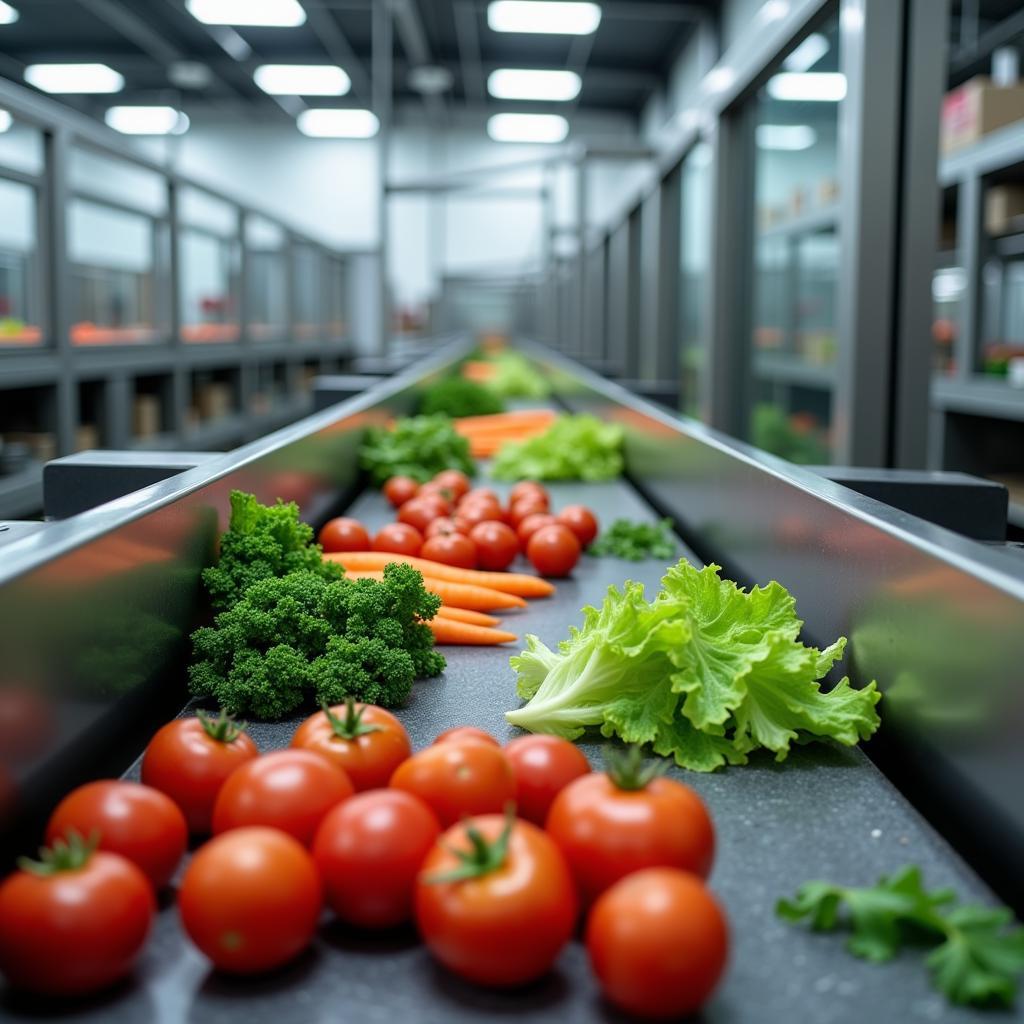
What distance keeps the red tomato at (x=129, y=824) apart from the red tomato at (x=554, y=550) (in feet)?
4.60

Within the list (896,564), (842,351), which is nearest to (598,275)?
(842,351)

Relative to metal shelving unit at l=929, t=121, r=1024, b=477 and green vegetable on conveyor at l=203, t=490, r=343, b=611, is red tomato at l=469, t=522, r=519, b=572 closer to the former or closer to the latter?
green vegetable on conveyor at l=203, t=490, r=343, b=611

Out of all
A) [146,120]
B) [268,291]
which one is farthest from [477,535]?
[146,120]

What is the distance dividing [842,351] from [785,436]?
4.81 metres

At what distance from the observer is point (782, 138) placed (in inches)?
377

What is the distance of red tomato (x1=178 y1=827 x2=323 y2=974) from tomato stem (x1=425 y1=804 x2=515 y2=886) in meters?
0.11

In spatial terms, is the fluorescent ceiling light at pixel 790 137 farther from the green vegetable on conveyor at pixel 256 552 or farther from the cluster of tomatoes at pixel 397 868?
the cluster of tomatoes at pixel 397 868

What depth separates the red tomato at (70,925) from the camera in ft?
2.84

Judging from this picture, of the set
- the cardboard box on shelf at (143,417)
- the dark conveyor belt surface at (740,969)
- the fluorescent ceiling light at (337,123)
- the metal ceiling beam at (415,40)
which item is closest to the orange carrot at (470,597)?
the dark conveyor belt surface at (740,969)

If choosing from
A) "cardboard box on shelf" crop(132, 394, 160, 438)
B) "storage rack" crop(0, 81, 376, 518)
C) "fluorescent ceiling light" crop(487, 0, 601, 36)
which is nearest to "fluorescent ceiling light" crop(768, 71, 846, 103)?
"storage rack" crop(0, 81, 376, 518)

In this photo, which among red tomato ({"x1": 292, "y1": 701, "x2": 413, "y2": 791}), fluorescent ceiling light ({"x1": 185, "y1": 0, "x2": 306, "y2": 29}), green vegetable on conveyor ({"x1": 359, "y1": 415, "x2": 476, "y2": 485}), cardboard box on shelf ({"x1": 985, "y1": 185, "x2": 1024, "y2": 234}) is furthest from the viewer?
fluorescent ceiling light ({"x1": 185, "y1": 0, "x2": 306, "y2": 29})

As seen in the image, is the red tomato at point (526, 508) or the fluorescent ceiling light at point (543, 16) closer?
the red tomato at point (526, 508)

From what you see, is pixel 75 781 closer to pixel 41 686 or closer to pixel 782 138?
pixel 41 686

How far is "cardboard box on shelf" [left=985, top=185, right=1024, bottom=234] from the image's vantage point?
22.8 ft
